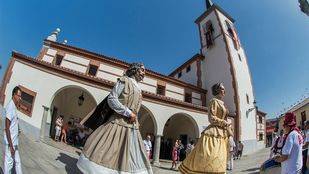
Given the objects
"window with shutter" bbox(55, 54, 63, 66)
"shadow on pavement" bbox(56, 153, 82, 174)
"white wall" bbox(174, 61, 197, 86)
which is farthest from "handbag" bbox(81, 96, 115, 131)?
"white wall" bbox(174, 61, 197, 86)

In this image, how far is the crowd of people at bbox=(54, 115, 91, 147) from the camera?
18.3m

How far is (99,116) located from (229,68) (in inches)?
1016

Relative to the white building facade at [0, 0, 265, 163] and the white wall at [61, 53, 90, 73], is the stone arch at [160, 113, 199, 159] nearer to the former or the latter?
the white building facade at [0, 0, 265, 163]

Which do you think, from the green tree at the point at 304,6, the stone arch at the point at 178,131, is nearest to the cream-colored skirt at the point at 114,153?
the green tree at the point at 304,6

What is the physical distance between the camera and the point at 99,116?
4.11 metres

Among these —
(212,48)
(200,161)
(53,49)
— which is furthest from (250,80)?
(200,161)

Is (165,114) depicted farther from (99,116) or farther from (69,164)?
(69,164)

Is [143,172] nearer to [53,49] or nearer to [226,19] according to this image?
[53,49]

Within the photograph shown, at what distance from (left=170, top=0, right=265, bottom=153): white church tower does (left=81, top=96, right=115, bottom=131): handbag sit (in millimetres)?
23454

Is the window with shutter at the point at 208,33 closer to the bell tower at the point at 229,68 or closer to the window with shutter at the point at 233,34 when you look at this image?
the bell tower at the point at 229,68

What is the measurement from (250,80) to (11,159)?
28580mm

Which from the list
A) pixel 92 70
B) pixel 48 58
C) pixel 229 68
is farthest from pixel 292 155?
pixel 229 68

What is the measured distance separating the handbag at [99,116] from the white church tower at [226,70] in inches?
923

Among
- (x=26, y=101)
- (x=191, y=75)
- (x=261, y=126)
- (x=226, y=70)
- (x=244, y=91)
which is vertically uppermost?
(x=191, y=75)
